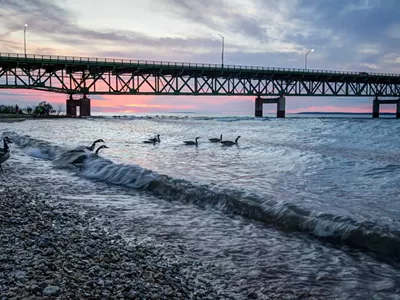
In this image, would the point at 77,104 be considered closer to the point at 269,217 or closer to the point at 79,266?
the point at 269,217

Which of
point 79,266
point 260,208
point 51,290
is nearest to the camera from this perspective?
point 51,290

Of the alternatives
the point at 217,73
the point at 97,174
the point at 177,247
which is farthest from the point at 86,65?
the point at 177,247

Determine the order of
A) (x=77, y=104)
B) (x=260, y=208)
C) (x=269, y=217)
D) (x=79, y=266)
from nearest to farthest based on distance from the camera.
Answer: (x=79, y=266) < (x=269, y=217) < (x=260, y=208) < (x=77, y=104)

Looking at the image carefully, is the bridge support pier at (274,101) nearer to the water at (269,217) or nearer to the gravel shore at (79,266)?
the water at (269,217)

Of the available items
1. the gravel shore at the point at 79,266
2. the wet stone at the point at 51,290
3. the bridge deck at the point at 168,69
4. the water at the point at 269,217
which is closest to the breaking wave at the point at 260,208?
the water at the point at 269,217

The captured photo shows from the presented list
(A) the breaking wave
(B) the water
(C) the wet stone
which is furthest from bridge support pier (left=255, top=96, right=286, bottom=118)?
(C) the wet stone

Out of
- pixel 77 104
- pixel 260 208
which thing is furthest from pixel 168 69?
pixel 260 208

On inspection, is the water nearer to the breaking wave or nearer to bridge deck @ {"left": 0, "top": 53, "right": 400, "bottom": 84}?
the breaking wave

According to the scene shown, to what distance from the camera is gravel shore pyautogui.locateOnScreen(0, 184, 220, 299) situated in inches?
114

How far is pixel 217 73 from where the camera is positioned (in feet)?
255

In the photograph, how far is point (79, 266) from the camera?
3.43 metres

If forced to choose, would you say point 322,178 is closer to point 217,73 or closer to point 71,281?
point 71,281

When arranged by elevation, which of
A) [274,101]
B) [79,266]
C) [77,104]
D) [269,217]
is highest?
[274,101]

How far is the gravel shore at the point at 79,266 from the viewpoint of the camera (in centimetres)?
290
